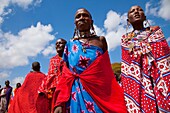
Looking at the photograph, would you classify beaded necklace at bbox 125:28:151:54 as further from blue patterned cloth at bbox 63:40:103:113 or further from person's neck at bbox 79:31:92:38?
person's neck at bbox 79:31:92:38

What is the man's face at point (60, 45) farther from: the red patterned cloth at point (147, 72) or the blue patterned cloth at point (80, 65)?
the red patterned cloth at point (147, 72)

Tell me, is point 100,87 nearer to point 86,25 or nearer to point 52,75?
point 86,25

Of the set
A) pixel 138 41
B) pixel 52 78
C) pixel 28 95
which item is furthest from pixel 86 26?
pixel 28 95

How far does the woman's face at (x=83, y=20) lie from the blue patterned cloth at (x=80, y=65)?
0.83 feet

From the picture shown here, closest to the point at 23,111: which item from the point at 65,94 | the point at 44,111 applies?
the point at 44,111

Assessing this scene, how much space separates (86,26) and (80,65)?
697 millimetres

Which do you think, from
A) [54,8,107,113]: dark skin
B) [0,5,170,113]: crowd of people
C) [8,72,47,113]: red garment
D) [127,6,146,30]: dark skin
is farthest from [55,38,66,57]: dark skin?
[127,6,146,30]: dark skin

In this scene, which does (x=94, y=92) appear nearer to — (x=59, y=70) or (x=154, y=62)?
(x=154, y=62)

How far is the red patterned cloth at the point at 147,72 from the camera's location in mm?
3514

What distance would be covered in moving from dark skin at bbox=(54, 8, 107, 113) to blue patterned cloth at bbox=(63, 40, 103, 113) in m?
0.12

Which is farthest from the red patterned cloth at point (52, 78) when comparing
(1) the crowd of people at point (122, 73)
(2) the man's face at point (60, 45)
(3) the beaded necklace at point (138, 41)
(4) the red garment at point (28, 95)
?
(3) the beaded necklace at point (138, 41)

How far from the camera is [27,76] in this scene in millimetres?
8562

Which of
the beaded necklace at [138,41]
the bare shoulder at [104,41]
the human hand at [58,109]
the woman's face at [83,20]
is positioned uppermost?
the woman's face at [83,20]

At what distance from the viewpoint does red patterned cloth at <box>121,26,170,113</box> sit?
11.5 feet
